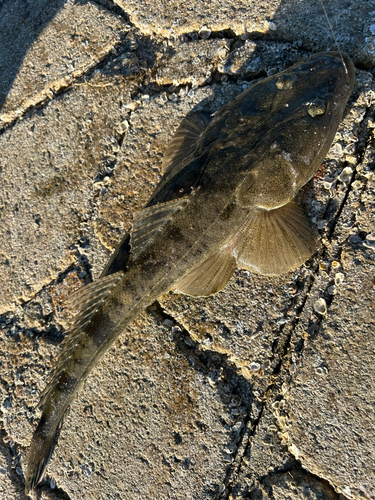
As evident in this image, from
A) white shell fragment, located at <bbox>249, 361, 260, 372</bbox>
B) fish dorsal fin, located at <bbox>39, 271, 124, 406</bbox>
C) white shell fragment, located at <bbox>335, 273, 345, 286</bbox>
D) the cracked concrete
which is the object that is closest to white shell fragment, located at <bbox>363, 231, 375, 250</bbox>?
the cracked concrete

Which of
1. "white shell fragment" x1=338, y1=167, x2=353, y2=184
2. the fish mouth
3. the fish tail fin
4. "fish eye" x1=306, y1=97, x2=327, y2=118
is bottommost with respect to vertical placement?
the fish tail fin

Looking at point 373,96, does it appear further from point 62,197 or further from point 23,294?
point 23,294

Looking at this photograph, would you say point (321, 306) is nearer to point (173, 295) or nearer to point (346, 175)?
point (346, 175)

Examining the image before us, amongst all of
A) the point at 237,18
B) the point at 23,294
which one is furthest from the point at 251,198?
the point at 23,294

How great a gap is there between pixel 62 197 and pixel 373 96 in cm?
312

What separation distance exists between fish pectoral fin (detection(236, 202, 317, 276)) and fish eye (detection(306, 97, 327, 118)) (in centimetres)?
71

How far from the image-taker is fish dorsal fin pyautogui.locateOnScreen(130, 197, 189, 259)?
2.72 m

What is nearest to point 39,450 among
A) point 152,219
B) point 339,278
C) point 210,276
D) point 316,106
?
point 210,276

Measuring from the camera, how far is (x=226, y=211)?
9.14 feet

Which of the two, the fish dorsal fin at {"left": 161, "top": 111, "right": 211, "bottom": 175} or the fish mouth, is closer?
the fish mouth

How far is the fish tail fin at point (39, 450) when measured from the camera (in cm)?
296

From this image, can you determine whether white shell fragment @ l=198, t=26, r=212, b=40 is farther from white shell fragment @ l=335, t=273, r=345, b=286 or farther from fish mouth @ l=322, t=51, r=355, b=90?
white shell fragment @ l=335, t=273, r=345, b=286

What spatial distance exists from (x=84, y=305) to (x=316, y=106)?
2.36m

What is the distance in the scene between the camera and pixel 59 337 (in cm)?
370
